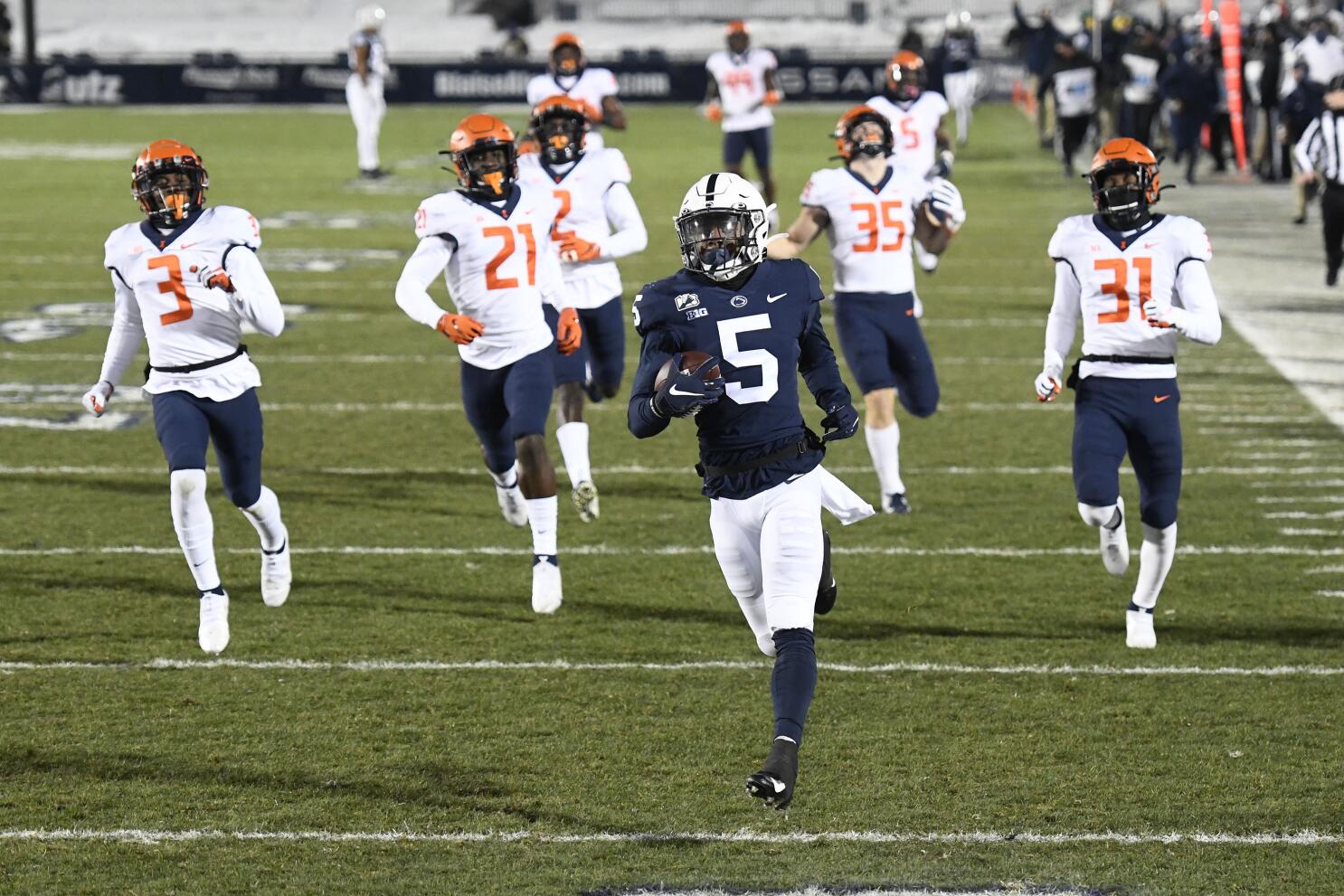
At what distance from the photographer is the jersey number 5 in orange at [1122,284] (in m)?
6.59

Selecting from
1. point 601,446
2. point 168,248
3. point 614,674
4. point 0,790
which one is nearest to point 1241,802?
point 614,674

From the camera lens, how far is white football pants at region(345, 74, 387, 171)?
22875mm

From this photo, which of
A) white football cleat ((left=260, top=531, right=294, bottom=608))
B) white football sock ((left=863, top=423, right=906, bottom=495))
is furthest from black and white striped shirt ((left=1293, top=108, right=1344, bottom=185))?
white football cleat ((left=260, top=531, right=294, bottom=608))

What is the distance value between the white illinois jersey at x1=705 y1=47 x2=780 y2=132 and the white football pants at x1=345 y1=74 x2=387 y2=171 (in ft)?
18.6

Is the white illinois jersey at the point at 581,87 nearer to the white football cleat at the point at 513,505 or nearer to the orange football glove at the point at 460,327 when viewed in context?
the white football cleat at the point at 513,505

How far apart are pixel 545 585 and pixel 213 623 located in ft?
4.04

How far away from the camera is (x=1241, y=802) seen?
5.21m


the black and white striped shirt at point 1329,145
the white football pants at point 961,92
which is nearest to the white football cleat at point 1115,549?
the black and white striped shirt at point 1329,145

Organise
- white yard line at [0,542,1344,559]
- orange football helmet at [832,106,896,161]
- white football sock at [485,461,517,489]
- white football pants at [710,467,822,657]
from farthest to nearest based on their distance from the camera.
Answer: orange football helmet at [832,106,896,161] → white football sock at [485,461,517,489] → white yard line at [0,542,1344,559] → white football pants at [710,467,822,657]

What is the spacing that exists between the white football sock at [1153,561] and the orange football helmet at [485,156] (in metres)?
2.75

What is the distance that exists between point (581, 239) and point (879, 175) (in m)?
1.35

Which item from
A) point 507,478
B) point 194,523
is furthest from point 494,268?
point 194,523

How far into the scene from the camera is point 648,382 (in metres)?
5.07

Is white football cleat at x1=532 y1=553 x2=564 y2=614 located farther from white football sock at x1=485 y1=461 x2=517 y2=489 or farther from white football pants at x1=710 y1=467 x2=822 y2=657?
white football pants at x1=710 y1=467 x2=822 y2=657
